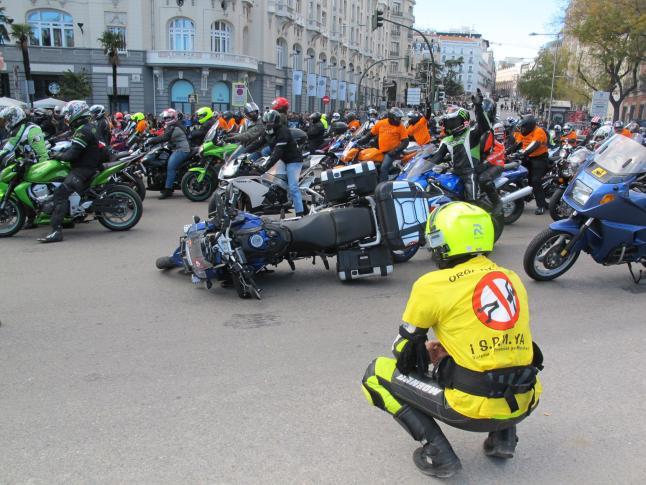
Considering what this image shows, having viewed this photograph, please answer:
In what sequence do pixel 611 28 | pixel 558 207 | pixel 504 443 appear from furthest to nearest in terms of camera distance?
pixel 611 28 → pixel 558 207 → pixel 504 443

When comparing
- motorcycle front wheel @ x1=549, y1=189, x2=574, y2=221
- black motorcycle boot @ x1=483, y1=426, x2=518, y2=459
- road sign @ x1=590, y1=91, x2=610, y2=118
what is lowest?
black motorcycle boot @ x1=483, y1=426, x2=518, y2=459

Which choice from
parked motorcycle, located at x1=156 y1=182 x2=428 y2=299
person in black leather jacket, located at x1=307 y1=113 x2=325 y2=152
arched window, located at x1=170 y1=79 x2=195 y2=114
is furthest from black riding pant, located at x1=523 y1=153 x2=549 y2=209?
→ arched window, located at x1=170 y1=79 x2=195 y2=114

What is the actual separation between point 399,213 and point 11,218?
18.6 feet

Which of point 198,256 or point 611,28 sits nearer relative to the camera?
point 198,256

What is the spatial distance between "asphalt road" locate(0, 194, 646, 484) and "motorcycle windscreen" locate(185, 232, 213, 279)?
252mm

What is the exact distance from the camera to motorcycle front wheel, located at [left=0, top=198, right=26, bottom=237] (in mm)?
8188

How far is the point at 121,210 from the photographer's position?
28.4 ft

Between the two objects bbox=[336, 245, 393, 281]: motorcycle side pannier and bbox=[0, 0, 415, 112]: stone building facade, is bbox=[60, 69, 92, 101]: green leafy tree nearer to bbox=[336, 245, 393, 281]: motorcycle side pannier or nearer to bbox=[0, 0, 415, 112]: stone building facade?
bbox=[0, 0, 415, 112]: stone building facade

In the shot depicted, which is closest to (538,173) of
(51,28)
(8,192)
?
(8,192)

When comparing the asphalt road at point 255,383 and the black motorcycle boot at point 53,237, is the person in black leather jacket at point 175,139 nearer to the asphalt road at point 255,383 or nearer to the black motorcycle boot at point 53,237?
the black motorcycle boot at point 53,237

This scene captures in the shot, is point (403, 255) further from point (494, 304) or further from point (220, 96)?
point (220, 96)

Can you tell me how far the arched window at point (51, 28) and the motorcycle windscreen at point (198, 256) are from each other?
47731mm

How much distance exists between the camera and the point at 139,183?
10352mm

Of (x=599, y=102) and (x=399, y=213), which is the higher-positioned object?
(x=599, y=102)
